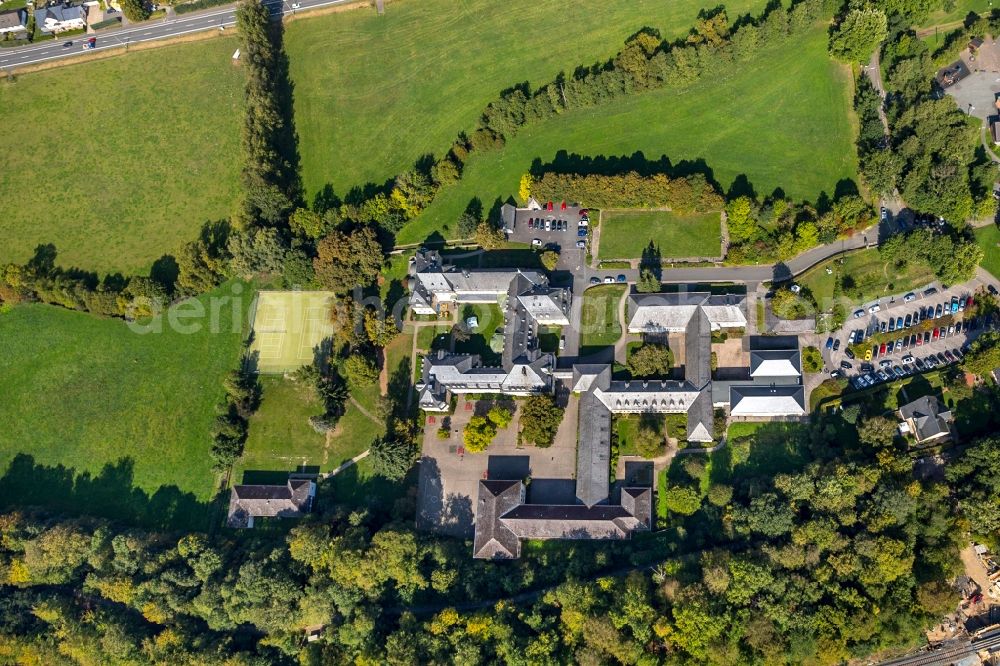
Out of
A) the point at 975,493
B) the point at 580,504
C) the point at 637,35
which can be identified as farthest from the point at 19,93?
the point at 975,493

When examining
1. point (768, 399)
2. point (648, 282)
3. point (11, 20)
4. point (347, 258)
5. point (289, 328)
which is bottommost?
point (768, 399)

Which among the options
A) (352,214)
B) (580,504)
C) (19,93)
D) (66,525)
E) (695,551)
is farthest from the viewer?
(19,93)

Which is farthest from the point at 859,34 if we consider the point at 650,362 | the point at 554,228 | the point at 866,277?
the point at 650,362

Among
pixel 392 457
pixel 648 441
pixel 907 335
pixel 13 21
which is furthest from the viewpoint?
pixel 13 21

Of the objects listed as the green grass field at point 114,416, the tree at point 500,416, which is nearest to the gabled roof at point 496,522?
the tree at point 500,416

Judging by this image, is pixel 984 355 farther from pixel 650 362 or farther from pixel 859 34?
pixel 859 34

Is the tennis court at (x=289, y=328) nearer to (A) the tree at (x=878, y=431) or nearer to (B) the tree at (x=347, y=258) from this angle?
(B) the tree at (x=347, y=258)

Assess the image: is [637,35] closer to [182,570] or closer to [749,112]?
[749,112]
